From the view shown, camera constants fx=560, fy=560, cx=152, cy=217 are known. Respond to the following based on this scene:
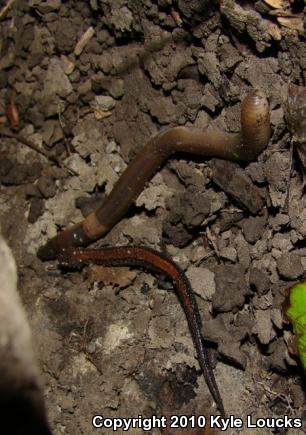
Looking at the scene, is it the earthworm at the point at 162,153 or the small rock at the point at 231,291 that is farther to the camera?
the small rock at the point at 231,291

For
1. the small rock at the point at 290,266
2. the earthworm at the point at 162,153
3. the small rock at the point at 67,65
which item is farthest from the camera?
the small rock at the point at 67,65

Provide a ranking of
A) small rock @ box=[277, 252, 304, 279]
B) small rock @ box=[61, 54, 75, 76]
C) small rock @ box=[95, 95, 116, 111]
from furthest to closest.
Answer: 1. small rock @ box=[61, 54, 75, 76]
2. small rock @ box=[95, 95, 116, 111]
3. small rock @ box=[277, 252, 304, 279]

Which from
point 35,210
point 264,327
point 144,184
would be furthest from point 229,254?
point 35,210

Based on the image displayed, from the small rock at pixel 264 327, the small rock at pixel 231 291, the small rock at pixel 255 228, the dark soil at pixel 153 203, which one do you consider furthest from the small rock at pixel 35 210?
the small rock at pixel 264 327

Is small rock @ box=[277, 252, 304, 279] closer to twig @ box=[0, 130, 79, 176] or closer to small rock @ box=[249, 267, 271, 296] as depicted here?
small rock @ box=[249, 267, 271, 296]

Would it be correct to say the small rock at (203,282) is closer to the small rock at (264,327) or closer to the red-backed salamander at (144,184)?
the red-backed salamander at (144,184)

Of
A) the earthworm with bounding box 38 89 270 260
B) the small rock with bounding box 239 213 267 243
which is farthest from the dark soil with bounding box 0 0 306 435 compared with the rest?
the earthworm with bounding box 38 89 270 260
